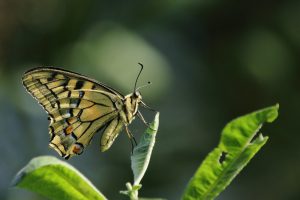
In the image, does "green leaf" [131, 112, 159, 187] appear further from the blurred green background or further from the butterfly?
the blurred green background

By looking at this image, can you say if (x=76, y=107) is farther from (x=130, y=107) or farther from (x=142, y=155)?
(x=142, y=155)

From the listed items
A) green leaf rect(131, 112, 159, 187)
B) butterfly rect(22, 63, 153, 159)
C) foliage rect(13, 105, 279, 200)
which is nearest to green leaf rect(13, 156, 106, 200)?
foliage rect(13, 105, 279, 200)

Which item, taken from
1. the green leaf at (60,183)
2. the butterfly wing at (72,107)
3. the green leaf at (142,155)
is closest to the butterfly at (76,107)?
the butterfly wing at (72,107)

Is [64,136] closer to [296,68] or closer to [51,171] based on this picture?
[51,171]

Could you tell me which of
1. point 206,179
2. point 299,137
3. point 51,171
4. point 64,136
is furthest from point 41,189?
point 299,137

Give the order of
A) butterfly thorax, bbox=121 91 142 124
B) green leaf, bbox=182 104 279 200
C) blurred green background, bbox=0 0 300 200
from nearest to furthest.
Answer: green leaf, bbox=182 104 279 200 → butterfly thorax, bbox=121 91 142 124 → blurred green background, bbox=0 0 300 200

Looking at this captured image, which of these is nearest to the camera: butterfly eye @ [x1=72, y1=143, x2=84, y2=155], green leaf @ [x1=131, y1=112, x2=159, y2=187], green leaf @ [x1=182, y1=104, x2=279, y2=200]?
green leaf @ [x1=182, y1=104, x2=279, y2=200]

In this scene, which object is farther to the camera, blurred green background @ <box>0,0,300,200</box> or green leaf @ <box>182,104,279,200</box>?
blurred green background @ <box>0,0,300,200</box>
